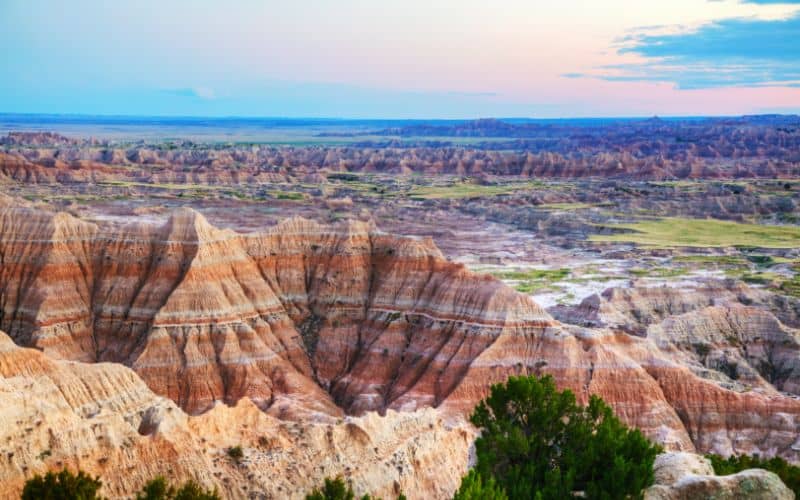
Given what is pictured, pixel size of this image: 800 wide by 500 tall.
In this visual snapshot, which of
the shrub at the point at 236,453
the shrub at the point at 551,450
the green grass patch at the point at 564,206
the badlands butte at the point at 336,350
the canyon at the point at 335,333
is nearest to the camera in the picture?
the shrub at the point at 551,450

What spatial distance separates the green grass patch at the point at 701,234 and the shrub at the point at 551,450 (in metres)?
96.8

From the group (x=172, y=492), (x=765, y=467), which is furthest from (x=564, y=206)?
(x=172, y=492)

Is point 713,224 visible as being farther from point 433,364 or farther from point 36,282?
point 36,282

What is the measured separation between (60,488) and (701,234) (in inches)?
5288

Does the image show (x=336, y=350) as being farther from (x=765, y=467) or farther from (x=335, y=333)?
(x=765, y=467)

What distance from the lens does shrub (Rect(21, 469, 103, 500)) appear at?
80.8ft

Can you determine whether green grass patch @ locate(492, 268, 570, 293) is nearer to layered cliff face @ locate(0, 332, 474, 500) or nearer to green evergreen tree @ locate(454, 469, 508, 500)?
layered cliff face @ locate(0, 332, 474, 500)

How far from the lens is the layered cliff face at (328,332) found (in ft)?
168

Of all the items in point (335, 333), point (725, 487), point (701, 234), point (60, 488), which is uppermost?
point (60, 488)

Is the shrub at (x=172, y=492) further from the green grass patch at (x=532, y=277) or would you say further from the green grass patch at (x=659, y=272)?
the green grass patch at (x=659, y=272)

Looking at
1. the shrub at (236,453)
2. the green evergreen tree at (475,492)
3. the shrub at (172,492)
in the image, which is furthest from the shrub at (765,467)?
the shrub at (172,492)

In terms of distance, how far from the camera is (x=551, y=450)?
35.9 m

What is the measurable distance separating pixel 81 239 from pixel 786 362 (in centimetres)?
4985

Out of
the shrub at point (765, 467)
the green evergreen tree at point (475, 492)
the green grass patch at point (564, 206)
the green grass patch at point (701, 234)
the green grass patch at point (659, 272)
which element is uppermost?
the green evergreen tree at point (475, 492)
